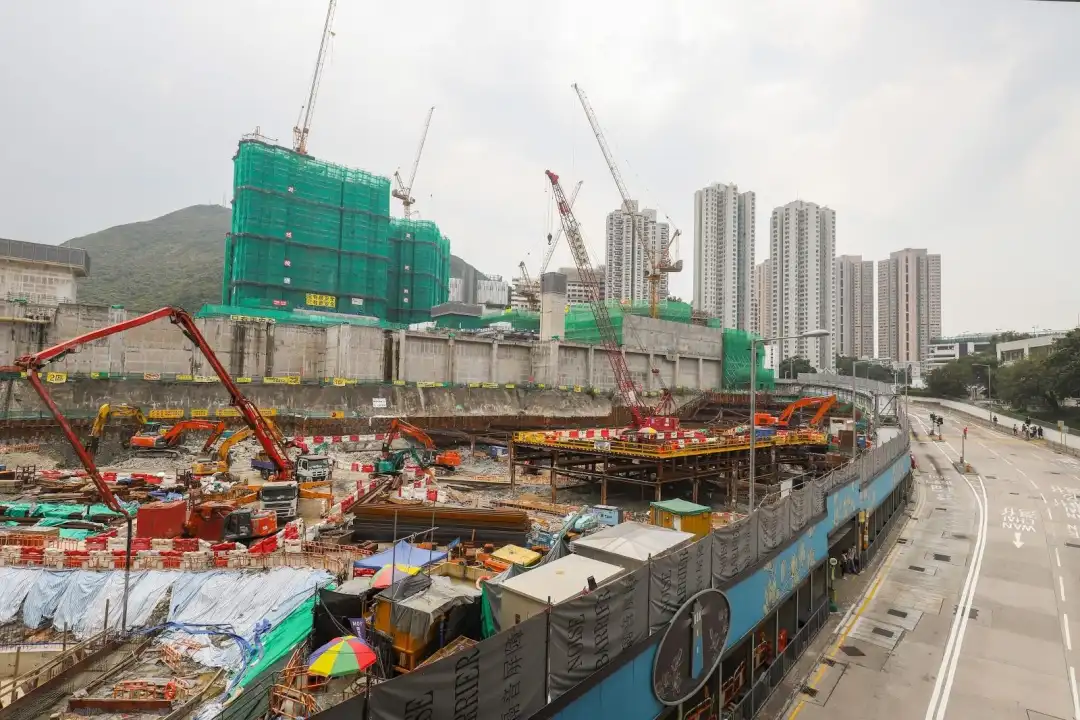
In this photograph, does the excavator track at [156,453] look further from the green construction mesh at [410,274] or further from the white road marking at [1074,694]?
the green construction mesh at [410,274]

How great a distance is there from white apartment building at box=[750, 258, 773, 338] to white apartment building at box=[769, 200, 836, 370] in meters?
5.72

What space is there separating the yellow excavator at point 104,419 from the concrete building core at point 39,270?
31.3m

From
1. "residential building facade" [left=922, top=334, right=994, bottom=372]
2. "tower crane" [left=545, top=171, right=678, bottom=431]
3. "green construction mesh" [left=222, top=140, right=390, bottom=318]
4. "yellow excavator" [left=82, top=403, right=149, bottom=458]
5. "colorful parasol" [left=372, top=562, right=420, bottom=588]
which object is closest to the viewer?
"colorful parasol" [left=372, top=562, right=420, bottom=588]

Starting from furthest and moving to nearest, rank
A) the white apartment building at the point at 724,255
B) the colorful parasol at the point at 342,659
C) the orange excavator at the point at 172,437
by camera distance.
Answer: the white apartment building at the point at 724,255 < the orange excavator at the point at 172,437 < the colorful parasol at the point at 342,659

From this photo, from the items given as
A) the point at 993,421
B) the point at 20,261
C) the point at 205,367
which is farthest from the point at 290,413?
the point at 993,421

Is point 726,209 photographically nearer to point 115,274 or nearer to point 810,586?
point 810,586

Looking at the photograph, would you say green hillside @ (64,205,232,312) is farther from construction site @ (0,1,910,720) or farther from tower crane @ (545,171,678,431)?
tower crane @ (545,171,678,431)

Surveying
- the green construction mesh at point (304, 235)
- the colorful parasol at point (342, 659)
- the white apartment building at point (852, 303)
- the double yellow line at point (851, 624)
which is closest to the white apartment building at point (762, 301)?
the white apartment building at point (852, 303)

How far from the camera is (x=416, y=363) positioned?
70.5 metres

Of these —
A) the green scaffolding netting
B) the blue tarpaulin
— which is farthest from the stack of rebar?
the green scaffolding netting

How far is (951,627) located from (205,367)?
64.5 metres

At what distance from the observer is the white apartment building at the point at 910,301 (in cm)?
18188

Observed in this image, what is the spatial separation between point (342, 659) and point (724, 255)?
17352 centimetres

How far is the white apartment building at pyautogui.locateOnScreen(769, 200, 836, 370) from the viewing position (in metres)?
153
